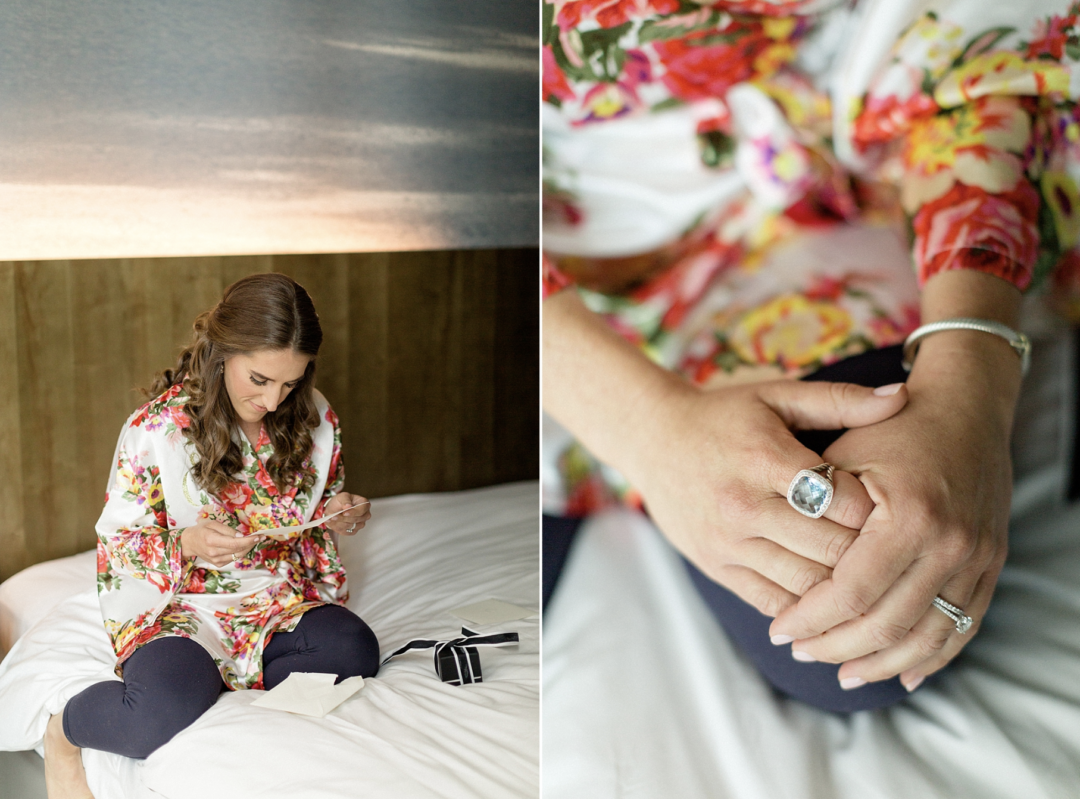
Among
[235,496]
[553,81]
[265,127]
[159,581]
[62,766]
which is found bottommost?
[62,766]

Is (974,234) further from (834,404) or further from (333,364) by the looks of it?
(333,364)

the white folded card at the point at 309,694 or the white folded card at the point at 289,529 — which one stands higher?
the white folded card at the point at 289,529

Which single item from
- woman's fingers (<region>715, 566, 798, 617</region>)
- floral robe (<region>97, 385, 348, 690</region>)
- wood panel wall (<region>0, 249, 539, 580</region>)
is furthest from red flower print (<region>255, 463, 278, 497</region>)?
woman's fingers (<region>715, 566, 798, 617</region>)

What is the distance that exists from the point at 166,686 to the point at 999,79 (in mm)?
1105

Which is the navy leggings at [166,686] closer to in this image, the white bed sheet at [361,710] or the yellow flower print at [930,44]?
the white bed sheet at [361,710]

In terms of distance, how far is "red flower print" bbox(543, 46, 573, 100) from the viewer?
57cm

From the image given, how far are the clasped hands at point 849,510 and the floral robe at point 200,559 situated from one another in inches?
34.4

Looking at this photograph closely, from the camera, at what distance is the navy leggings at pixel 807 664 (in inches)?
20.3

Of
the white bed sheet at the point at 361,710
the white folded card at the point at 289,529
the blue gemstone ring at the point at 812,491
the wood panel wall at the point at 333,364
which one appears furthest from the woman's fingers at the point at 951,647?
the wood panel wall at the point at 333,364

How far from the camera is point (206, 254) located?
5.47 feet

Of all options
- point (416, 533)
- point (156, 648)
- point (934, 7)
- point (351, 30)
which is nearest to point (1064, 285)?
point (934, 7)

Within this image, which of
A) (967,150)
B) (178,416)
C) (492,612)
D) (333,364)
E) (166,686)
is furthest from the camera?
(333,364)

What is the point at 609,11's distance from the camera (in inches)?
22.5

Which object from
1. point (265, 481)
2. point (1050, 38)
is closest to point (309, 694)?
point (265, 481)
